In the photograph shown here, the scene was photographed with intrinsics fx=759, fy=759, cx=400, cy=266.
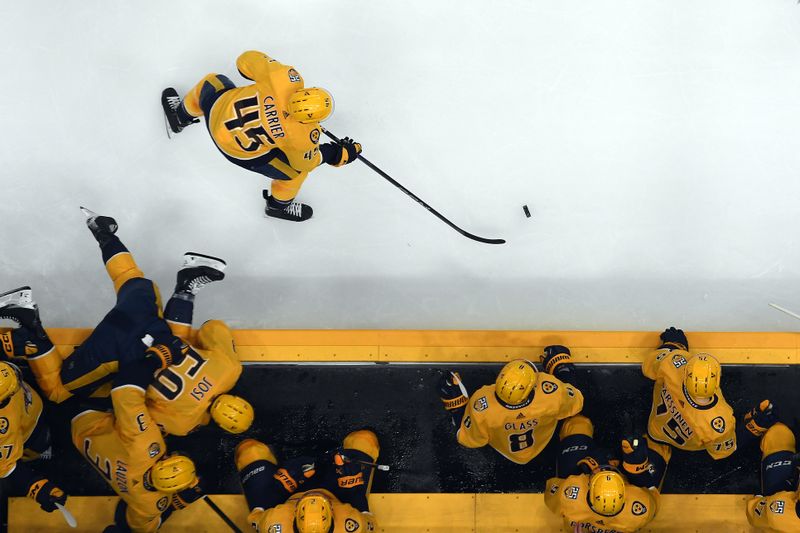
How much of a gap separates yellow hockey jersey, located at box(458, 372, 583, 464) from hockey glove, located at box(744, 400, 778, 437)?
859 millimetres

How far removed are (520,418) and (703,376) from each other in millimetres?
786

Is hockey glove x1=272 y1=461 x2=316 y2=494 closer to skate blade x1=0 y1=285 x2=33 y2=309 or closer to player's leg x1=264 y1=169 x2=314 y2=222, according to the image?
player's leg x1=264 y1=169 x2=314 y2=222

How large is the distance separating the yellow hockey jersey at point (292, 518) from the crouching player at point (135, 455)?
0.35 metres

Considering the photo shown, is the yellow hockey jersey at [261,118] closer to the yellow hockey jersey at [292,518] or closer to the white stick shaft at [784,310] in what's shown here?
the yellow hockey jersey at [292,518]

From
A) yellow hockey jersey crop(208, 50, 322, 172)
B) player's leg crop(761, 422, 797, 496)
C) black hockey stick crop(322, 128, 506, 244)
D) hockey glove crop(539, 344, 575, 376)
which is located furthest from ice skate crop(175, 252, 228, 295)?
player's leg crop(761, 422, 797, 496)

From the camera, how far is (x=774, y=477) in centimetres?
354

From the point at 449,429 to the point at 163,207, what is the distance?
1.80 metres

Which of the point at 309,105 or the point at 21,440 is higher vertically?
the point at 309,105

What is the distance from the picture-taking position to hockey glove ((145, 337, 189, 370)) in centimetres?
332

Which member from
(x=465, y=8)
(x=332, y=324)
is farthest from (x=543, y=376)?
(x=465, y=8)

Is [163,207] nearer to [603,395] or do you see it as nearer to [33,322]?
[33,322]

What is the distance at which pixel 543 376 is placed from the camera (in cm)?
343

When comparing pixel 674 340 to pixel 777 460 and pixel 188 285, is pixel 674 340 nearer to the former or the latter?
pixel 777 460

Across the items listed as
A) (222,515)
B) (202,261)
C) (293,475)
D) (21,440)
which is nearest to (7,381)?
(21,440)
